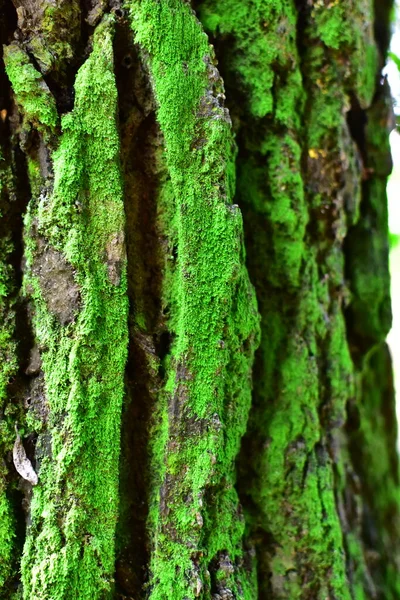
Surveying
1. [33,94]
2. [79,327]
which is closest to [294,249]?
[79,327]

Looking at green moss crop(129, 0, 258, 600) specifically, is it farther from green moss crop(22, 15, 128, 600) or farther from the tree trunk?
green moss crop(22, 15, 128, 600)

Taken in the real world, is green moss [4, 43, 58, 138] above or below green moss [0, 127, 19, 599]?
above

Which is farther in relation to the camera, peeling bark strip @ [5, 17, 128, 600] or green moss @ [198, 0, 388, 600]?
green moss @ [198, 0, 388, 600]

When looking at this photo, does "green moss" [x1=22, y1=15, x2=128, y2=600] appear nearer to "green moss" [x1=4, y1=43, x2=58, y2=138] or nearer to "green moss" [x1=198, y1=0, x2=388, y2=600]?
"green moss" [x1=4, y1=43, x2=58, y2=138]

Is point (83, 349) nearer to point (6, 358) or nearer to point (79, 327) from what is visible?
point (79, 327)

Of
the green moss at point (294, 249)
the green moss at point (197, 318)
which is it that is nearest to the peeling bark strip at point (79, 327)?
the green moss at point (197, 318)

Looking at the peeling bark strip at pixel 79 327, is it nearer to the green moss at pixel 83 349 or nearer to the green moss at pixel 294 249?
the green moss at pixel 83 349

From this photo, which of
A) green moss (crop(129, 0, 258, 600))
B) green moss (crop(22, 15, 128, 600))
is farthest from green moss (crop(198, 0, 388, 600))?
green moss (crop(22, 15, 128, 600))
